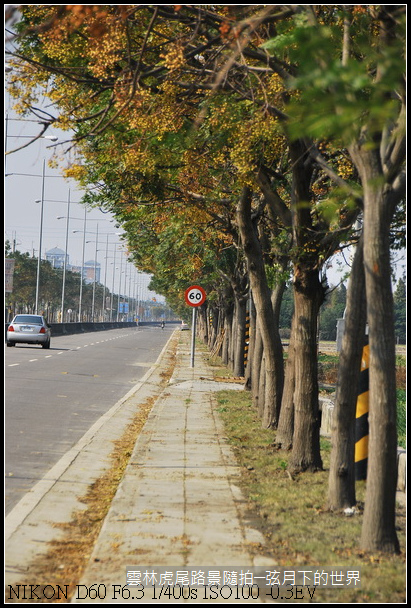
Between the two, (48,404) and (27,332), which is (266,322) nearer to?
(48,404)

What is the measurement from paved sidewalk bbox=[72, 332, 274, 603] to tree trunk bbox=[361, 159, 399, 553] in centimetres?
100

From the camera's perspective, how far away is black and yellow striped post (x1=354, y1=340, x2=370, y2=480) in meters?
9.91

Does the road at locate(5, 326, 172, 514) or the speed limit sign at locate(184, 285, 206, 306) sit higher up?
the speed limit sign at locate(184, 285, 206, 306)

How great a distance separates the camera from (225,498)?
29.9 ft

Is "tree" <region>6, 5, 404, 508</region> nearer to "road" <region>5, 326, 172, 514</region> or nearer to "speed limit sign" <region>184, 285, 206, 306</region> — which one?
"road" <region>5, 326, 172, 514</region>

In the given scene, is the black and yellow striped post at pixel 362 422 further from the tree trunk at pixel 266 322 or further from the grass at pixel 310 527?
the tree trunk at pixel 266 322

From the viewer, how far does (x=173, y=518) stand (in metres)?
8.08

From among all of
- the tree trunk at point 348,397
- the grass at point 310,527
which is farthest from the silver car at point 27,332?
the tree trunk at point 348,397

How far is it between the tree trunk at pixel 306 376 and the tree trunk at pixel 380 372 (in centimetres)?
379

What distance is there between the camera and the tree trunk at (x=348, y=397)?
8484 millimetres

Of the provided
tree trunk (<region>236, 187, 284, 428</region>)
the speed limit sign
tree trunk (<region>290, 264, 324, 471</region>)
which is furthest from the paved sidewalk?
the speed limit sign

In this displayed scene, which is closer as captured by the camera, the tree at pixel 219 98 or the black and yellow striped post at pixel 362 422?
the tree at pixel 219 98

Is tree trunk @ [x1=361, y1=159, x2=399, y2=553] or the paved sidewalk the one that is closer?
the paved sidewalk

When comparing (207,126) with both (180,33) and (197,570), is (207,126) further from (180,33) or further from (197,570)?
(197,570)
